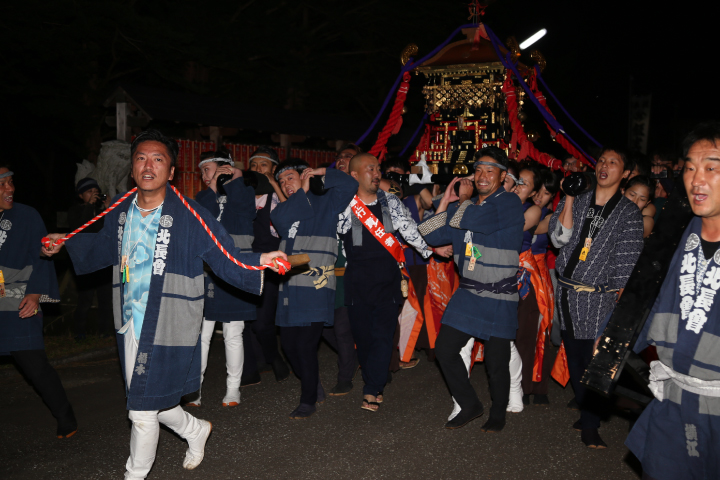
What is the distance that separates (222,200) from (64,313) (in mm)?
5170

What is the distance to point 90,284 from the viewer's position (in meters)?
7.94

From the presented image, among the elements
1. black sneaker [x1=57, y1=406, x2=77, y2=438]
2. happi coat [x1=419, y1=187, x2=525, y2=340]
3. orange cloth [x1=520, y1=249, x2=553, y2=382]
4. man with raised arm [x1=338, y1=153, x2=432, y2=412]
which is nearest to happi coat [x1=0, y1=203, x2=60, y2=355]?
black sneaker [x1=57, y1=406, x2=77, y2=438]

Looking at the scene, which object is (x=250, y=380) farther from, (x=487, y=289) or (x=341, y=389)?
(x=487, y=289)

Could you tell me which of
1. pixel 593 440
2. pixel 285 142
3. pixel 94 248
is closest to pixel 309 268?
pixel 94 248

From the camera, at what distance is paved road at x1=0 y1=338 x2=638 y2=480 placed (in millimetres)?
3914

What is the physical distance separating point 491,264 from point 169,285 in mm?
2302

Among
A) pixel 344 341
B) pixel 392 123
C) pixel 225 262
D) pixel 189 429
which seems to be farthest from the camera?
pixel 392 123

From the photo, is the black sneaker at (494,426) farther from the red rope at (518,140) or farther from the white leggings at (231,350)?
the red rope at (518,140)

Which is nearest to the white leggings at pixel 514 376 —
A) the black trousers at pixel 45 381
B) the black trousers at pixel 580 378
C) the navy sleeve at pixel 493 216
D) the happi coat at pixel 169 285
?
the black trousers at pixel 580 378

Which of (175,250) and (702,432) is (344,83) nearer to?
(175,250)

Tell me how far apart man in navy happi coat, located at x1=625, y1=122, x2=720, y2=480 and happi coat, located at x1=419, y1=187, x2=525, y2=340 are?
Result: 1.96 meters

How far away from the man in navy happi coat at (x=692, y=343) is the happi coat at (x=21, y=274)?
13.0 feet

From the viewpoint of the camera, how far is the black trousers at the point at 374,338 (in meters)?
5.17

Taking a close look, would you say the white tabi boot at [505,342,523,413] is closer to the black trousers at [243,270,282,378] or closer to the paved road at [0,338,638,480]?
the paved road at [0,338,638,480]
